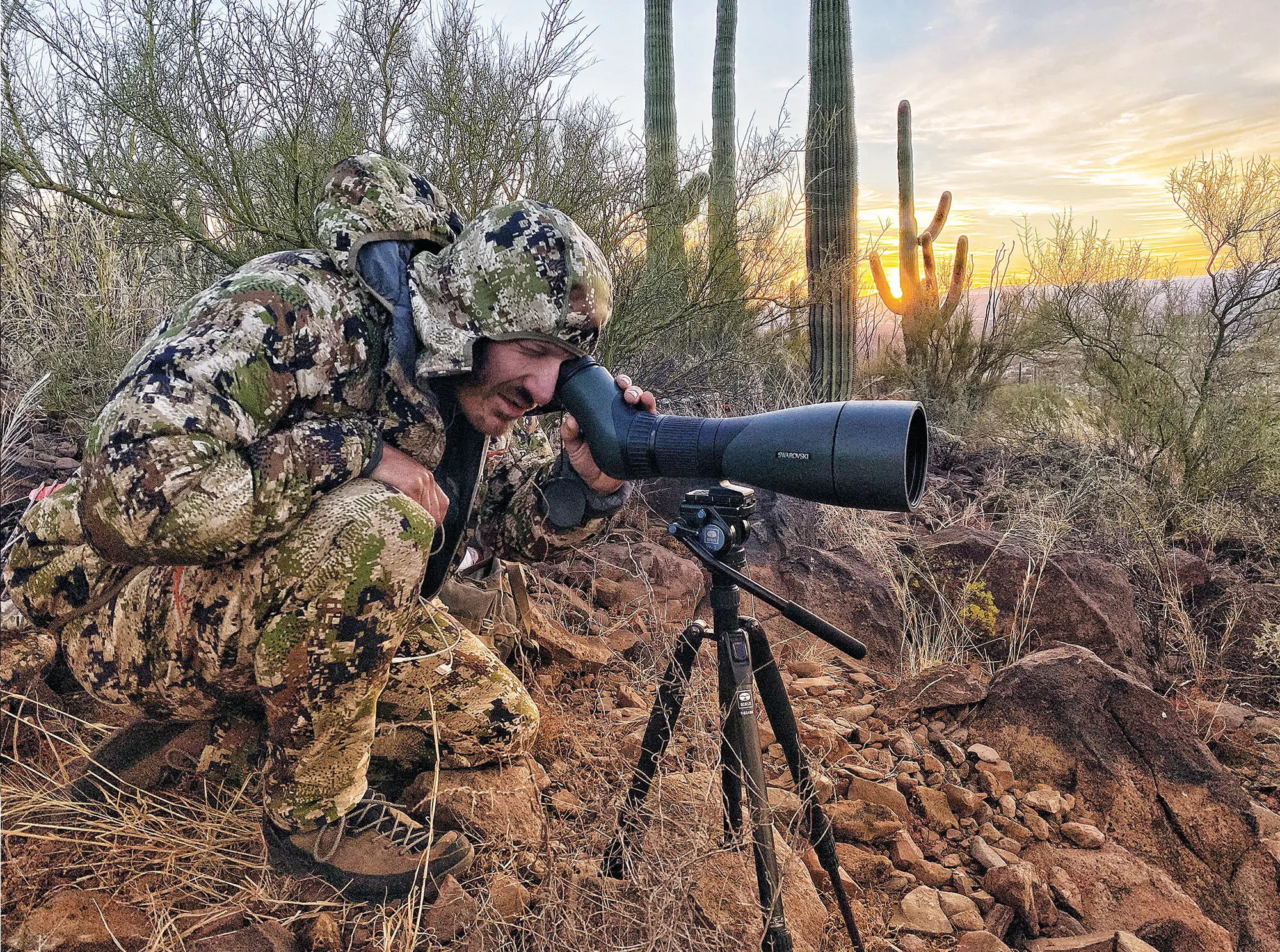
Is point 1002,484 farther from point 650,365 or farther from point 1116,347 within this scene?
point 650,365

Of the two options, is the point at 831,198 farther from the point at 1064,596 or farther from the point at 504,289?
the point at 504,289

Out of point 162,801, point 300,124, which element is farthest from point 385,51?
point 162,801

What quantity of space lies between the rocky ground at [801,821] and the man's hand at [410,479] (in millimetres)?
646

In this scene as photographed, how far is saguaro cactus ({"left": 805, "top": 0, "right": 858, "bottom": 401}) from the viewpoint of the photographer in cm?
638

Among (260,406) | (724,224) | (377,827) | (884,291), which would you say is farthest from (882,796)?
(884,291)

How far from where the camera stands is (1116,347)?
224 inches

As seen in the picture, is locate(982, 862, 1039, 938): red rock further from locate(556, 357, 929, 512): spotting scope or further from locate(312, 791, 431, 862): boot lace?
locate(312, 791, 431, 862): boot lace

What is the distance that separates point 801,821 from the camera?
1.71m

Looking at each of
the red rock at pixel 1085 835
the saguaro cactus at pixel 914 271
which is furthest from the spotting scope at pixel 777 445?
the saguaro cactus at pixel 914 271

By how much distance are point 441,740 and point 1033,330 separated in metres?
7.90

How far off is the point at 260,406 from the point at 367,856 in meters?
0.92

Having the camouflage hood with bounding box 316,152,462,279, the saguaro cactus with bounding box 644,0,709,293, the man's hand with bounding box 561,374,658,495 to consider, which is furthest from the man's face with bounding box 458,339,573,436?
the saguaro cactus with bounding box 644,0,709,293

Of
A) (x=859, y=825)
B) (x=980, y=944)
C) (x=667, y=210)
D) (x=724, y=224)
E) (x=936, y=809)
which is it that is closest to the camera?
(x=980, y=944)

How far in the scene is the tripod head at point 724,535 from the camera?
4.77 ft
